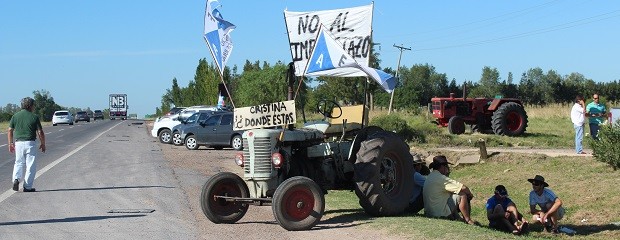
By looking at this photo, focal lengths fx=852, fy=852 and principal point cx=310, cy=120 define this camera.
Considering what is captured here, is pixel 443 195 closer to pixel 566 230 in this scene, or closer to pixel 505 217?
pixel 505 217

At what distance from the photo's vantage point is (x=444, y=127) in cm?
3494

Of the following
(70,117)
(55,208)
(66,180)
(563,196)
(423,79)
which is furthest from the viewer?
(423,79)

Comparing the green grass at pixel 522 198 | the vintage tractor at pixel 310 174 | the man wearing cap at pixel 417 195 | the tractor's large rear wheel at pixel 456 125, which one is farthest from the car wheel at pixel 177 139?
the man wearing cap at pixel 417 195

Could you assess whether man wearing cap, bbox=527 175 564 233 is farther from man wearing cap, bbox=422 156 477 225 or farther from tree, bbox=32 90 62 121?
tree, bbox=32 90 62 121

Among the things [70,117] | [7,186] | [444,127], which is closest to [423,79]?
[70,117]

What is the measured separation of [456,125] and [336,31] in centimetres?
2200

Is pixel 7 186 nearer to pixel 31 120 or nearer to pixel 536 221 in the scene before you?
pixel 31 120

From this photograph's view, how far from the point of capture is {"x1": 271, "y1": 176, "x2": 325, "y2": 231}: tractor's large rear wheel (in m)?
11.0

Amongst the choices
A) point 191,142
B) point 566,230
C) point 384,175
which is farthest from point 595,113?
point 191,142

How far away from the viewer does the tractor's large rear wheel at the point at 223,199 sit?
1187 centimetres

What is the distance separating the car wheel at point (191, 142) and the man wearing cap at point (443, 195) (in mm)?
20873

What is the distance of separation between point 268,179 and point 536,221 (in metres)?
4.49

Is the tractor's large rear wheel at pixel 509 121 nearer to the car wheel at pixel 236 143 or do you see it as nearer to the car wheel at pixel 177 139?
the car wheel at pixel 236 143

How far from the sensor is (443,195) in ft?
41.2
